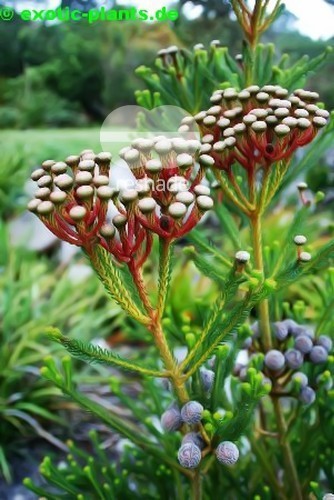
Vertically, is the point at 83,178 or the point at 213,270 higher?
the point at 83,178

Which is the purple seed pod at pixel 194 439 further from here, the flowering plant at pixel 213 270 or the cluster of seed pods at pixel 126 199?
the cluster of seed pods at pixel 126 199

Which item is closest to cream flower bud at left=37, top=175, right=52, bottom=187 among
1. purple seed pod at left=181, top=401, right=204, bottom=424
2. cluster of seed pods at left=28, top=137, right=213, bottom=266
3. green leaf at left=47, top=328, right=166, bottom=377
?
cluster of seed pods at left=28, top=137, right=213, bottom=266

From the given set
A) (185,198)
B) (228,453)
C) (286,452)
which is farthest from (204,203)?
(286,452)

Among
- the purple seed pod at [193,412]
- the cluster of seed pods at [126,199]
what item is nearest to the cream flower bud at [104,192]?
the cluster of seed pods at [126,199]

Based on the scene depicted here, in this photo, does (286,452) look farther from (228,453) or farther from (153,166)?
(153,166)

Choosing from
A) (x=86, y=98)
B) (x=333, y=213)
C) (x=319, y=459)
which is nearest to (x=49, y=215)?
(x=319, y=459)

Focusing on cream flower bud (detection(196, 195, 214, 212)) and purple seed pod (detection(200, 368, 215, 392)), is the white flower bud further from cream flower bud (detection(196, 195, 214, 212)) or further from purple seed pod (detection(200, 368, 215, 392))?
purple seed pod (detection(200, 368, 215, 392))
